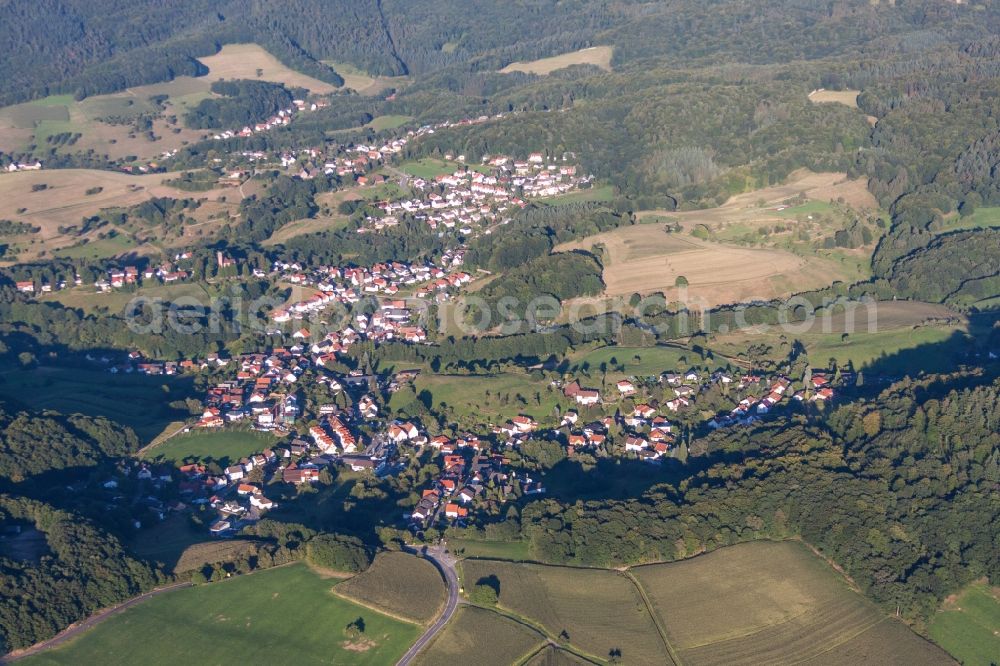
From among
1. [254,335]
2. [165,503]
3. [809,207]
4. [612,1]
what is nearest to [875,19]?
[612,1]

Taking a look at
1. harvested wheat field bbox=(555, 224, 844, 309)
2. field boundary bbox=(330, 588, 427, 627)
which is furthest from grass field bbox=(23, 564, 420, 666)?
harvested wheat field bbox=(555, 224, 844, 309)

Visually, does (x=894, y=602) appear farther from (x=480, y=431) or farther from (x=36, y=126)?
(x=36, y=126)

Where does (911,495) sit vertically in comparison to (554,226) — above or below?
below

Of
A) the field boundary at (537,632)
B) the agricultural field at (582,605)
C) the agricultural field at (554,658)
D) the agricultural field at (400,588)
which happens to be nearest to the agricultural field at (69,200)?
the agricultural field at (400,588)

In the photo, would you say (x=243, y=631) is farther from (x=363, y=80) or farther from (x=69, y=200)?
(x=363, y=80)

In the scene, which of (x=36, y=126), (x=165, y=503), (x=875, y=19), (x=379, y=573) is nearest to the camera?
(x=379, y=573)
